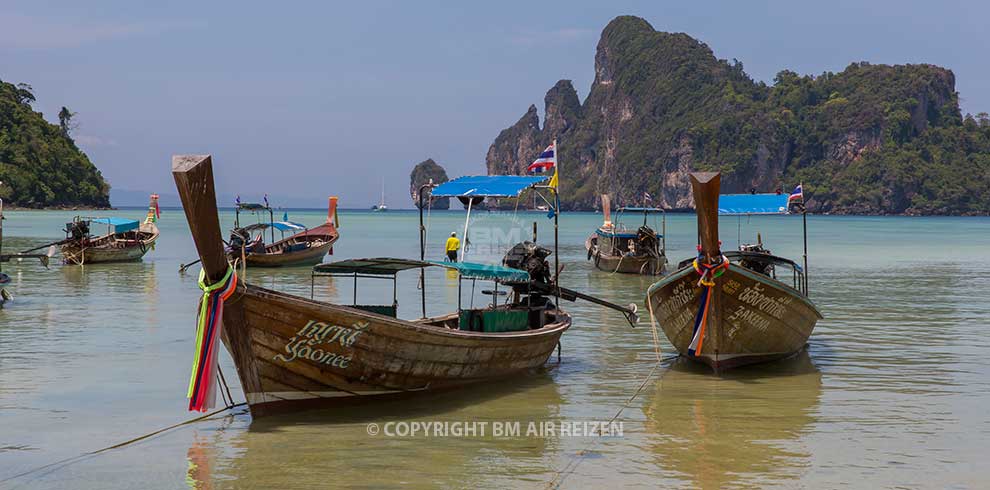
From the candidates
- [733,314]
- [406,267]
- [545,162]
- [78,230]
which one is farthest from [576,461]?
[78,230]

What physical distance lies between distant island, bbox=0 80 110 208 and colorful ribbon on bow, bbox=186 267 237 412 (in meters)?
104

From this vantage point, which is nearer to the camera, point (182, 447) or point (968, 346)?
point (182, 447)

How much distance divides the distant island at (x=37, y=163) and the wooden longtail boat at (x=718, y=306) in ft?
335

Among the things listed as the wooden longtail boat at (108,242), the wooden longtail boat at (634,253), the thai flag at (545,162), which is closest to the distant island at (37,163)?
the wooden longtail boat at (108,242)

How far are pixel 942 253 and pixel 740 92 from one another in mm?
146256

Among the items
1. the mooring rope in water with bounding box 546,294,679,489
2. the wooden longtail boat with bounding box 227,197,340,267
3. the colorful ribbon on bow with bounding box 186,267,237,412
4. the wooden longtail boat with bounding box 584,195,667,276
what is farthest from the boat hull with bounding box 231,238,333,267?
the colorful ribbon on bow with bounding box 186,267,237,412

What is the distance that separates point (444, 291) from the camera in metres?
26.6

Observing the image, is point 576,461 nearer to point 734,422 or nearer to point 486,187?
point 734,422

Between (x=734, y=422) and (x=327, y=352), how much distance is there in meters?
4.64

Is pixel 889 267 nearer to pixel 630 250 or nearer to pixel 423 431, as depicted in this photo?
pixel 630 250

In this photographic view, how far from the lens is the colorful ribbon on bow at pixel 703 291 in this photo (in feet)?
43.2

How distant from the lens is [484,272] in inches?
512

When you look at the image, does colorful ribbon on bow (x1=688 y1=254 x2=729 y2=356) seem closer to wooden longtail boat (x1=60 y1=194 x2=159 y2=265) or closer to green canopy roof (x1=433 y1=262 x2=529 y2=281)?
green canopy roof (x1=433 y1=262 x2=529 y2=281)

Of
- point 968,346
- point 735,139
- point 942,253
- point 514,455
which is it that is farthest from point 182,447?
point 735,139
